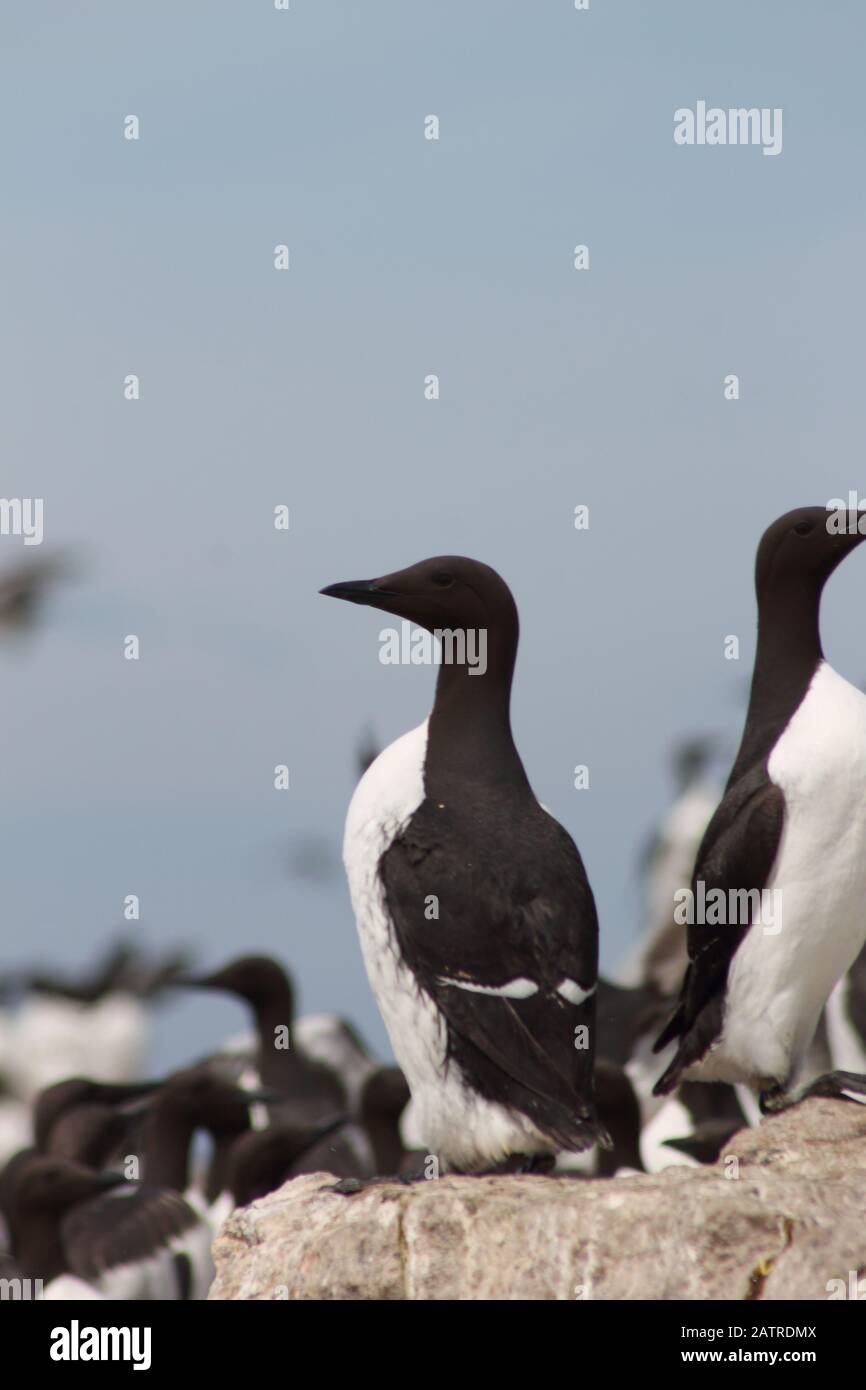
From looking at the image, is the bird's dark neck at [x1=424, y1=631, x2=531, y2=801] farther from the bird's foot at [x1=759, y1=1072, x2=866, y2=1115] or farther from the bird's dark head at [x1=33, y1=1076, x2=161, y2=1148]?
the bird's dark head at [x1=33, y1=1076, x2=161, y2=1148]

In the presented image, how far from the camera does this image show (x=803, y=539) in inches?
259

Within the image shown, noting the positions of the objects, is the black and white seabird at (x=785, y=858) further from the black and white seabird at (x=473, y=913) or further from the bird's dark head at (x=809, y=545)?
the black and white seabird at (x=473, y=913)

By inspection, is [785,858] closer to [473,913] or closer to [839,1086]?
[839,1086]

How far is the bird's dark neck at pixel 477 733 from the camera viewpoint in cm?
619

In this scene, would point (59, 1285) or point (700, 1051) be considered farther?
point (59, 1285)

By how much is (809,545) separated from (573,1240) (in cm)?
217

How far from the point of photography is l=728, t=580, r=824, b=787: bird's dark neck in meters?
6.62

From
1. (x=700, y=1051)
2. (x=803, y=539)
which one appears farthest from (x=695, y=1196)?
(x=803, y=539)

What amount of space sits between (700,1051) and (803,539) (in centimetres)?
145

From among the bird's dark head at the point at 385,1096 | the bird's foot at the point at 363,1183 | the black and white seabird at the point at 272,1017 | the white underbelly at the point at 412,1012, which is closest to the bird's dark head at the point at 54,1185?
the bird's dark head at the point at 385,1096

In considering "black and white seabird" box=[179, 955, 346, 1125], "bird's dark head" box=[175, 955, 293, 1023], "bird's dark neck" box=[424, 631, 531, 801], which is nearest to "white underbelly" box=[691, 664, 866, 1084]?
"bird's dark neck" box=[424, 631, 531, 801]

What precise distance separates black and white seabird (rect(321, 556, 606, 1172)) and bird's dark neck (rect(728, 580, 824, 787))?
0.80 meters
